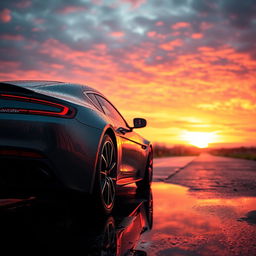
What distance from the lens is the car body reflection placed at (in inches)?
111

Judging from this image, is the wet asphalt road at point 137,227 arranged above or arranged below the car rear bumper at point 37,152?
below

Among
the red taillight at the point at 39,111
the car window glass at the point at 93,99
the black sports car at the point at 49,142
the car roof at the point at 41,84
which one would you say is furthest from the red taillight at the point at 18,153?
the car window glass at the point at 93,99

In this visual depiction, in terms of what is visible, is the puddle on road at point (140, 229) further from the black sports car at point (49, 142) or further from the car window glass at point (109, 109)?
the car window glass at point (109, 109)

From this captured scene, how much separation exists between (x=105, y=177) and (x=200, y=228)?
117cm

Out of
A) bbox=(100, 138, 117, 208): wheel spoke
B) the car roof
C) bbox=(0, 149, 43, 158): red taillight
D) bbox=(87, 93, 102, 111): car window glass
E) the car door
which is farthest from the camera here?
the car door

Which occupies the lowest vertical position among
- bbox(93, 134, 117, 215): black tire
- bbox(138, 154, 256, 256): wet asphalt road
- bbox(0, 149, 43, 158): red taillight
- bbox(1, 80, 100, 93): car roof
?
bbox(138, 154, 256, 256): wet asphalt road

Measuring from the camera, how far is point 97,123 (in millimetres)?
3797

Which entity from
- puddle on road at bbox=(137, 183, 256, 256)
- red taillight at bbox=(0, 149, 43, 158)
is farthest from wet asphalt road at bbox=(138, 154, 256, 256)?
red taillight at bbox=(0, 149, 43, 158)

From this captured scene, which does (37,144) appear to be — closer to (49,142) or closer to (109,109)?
(49,142)

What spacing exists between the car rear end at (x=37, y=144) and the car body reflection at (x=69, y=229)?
0.41 m

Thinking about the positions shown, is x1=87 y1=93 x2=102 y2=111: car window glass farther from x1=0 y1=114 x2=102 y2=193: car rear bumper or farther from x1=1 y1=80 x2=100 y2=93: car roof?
x1=0 y1=114 x2=102 y2=193: car rear bumper

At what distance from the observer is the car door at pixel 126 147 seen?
→ 194 inches

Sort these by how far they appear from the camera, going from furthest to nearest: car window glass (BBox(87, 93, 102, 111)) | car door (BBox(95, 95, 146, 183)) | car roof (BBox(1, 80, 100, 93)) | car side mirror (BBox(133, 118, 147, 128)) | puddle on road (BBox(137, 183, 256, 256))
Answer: car side mirror (BBox(133, 118, 147, 128)) → car door (BBox(95, 95, 146, 183)) → car window glass (BBox(87, 93, 102, 111)) → car roof (BBox(1, 80, 100, 93)) → puddle on road (BBox(137, 183, 256, 256))

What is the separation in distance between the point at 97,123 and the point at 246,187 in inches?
172
